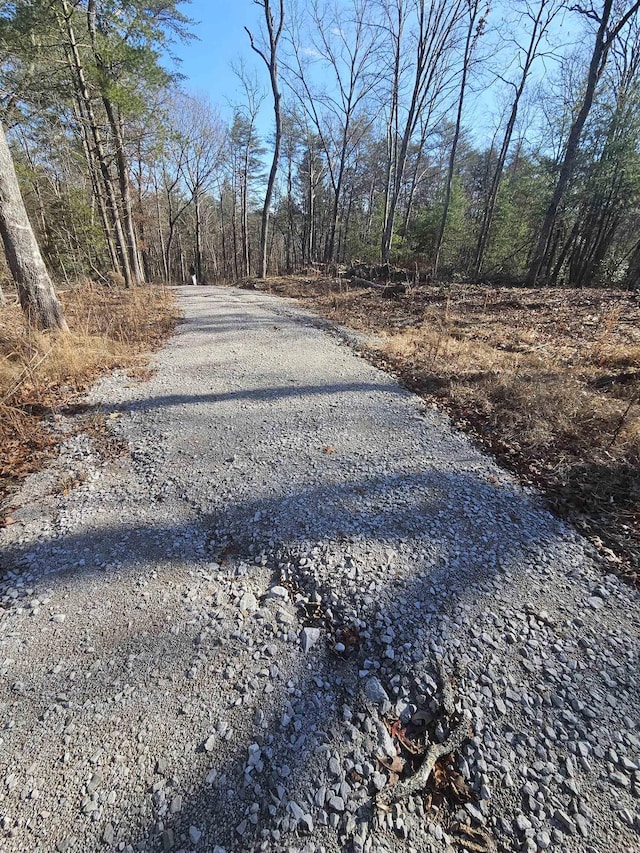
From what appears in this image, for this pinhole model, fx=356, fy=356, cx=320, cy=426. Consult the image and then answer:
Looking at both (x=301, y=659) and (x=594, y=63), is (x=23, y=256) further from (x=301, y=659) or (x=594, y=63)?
(x=594, y=63)

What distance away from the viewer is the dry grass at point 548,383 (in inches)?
103

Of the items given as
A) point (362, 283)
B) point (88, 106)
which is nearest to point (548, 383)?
point (362, 283)

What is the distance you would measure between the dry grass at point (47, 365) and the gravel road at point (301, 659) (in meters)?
0.36

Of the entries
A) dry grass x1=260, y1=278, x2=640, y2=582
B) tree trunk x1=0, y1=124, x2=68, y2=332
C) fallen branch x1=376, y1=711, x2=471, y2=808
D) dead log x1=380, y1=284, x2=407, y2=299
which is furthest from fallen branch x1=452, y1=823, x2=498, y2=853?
dead log x1=380, y1=284, x2=407, y2=299

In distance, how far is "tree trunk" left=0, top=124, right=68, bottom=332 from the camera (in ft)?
15.4

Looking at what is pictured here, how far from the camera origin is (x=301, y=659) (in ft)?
5.23

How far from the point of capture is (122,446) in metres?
3.18

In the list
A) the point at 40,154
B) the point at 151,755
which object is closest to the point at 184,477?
the point at 151,755

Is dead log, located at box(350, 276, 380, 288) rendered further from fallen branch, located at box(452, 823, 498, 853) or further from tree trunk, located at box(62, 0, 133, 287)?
fallen branch, located at box(452, 823, 498, 853)

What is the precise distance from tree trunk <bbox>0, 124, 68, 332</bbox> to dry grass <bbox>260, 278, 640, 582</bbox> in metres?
4.93

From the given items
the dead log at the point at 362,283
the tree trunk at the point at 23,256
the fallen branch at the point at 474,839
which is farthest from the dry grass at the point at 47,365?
the dead log at the point at 362,283

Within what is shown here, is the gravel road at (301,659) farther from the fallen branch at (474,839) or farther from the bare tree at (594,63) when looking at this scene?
the bare tree at (594,63)

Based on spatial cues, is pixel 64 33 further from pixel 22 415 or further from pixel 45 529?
pixel 45 529

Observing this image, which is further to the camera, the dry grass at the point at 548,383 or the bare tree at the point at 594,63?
the bare tree at the point at 594,63
